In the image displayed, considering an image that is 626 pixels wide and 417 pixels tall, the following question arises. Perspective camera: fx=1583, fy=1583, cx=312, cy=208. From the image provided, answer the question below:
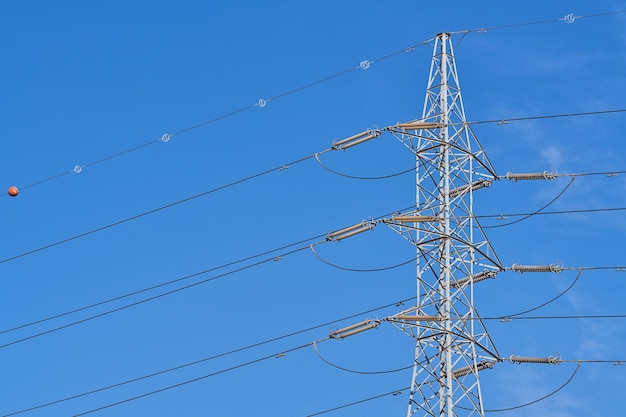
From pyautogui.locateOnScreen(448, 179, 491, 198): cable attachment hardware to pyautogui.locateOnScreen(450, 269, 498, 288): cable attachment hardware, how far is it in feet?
11.2

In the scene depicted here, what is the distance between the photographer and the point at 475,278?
6425 cm

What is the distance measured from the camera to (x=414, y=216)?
63688mm

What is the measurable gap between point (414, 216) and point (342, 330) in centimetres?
564

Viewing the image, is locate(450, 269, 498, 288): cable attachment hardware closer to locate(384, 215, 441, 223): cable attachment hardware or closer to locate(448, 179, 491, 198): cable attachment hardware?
locate(384, 215, 441, 223): cable attachment hardware

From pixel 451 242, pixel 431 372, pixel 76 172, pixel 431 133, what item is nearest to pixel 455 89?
pixel 431 133

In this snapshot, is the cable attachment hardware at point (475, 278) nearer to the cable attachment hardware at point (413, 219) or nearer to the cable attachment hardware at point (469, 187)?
the cable attachment hardware at point (413, 219)

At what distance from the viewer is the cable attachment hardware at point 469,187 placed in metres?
65.1

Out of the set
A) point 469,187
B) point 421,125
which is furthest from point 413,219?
point 421,125

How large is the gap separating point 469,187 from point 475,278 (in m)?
3.84

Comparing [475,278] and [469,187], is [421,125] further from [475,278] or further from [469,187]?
[475,278]

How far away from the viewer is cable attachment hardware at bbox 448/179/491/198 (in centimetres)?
6512

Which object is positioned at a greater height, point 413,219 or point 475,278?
point 413,219

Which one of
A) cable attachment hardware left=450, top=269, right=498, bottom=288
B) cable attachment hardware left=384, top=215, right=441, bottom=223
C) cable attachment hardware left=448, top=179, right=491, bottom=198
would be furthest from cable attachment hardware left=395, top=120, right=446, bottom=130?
cable attachment hardware left=450, top=269, right=498, bottom=288

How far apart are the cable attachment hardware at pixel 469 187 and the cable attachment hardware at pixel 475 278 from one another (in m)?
3.41
